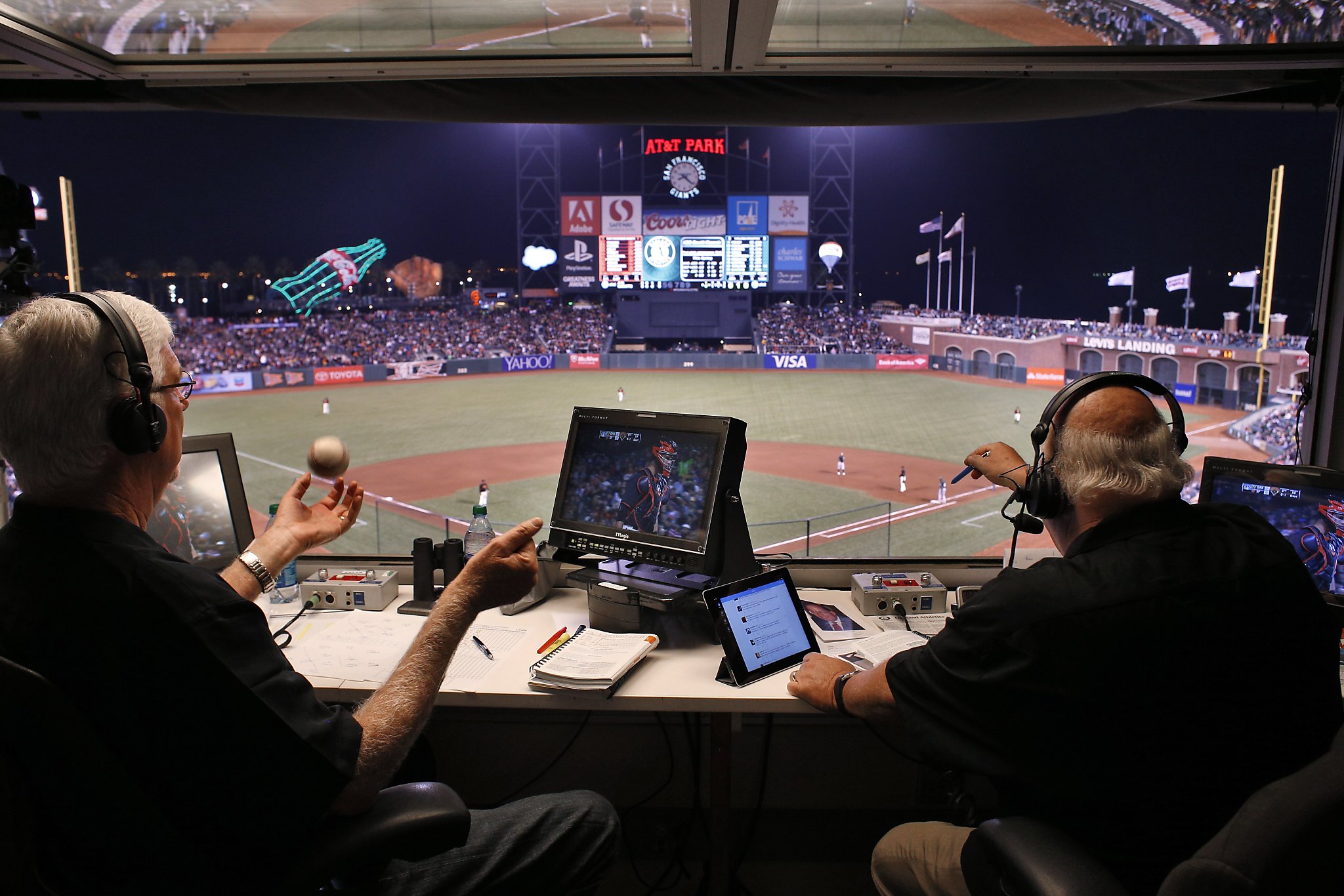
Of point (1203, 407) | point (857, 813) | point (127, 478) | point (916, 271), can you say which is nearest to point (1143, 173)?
point (1203, 407)

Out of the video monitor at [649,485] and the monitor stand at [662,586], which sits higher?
the video monitor at [649,485]

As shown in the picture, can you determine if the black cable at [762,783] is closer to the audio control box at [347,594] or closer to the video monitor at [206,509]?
the audio control box at [347,594]

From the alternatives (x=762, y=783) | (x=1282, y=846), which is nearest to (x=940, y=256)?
(x=762, y=783)

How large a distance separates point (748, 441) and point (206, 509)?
12.6 metres

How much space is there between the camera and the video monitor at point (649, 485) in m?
2.09

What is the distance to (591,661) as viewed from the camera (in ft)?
5.99

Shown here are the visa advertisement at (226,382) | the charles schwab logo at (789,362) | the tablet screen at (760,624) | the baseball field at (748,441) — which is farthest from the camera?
the charles schwab logo at (789,362)

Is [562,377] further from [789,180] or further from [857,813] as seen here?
[857,813]

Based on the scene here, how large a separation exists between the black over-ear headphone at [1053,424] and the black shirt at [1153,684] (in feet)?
0.73

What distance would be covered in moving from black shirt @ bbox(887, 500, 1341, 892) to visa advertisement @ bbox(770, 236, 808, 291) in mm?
17285

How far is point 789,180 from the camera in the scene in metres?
28.2

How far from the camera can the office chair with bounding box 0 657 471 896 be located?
843mm

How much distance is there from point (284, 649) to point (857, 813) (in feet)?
6.27

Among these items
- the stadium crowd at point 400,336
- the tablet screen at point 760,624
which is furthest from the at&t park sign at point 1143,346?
the stadium crowd at point 400,336
